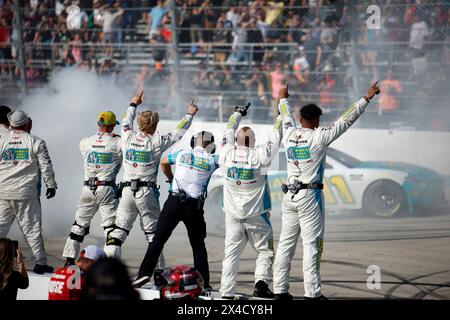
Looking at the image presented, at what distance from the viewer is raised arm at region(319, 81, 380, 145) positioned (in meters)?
9.15

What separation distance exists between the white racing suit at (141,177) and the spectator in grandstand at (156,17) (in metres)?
9.43

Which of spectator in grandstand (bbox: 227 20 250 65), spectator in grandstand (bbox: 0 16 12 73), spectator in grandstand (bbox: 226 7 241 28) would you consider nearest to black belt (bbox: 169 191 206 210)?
spectator in grandstand (bbox: 227 20 250 65)

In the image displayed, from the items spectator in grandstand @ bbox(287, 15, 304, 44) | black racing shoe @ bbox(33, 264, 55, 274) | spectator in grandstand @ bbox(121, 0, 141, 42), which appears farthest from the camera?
spectator in grandstand @ bbox(121, 0, 141, 42)

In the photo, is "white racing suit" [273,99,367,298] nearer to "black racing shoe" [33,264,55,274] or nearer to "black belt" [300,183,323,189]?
"black belt" [300,183,323,189]

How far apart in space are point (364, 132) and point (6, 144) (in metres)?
8.16

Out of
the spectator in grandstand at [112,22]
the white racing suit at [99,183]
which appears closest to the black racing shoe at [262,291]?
the white racing suit at [99,183]

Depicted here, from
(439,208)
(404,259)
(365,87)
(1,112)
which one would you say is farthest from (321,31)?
(1,112)

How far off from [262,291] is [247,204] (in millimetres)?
933

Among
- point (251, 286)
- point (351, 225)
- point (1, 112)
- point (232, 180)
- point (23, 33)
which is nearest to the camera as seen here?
point (232, 180)

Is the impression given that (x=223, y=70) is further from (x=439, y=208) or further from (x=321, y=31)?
(x=439, y=208)

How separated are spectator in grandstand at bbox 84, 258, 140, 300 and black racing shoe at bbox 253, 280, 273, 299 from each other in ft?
16.4

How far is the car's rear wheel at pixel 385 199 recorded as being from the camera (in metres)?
15.7

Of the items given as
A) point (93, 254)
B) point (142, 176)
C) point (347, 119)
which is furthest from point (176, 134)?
point (93, 254)

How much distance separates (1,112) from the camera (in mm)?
11305
